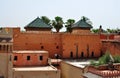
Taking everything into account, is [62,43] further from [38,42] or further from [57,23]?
[57,23]

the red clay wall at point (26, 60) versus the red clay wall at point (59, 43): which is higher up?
the red clay wall at point (59, 43)

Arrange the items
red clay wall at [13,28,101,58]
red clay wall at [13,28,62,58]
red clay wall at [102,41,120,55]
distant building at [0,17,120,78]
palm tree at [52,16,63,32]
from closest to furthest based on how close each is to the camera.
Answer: distant building at [0,17,120,78] → red clay wall at [102,41,120,55] → red clay wall at [13,28,62,58] → red clay wall at [13,28,101,58] → palm tree at [52,16,63,32]

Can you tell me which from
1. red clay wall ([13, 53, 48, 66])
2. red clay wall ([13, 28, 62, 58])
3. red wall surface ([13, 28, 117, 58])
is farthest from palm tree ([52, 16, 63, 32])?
red clay wall ([13, 53, 48, 66])

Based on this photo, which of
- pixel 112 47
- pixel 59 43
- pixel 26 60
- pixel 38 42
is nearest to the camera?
pixel 26 60

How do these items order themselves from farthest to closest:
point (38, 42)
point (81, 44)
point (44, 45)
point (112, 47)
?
point (81, 44) → point (44, 45) → point (38, 42) → point (112, 47)

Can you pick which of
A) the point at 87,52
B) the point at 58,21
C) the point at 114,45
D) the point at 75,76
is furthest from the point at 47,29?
the point at 58,21

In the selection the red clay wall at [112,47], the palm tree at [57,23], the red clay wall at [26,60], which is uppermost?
the palm tree at [57,23]

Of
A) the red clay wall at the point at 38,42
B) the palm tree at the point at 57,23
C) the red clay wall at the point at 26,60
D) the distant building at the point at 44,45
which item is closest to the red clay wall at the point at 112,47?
the distant building at the point at 44,45

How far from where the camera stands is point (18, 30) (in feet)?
86.4

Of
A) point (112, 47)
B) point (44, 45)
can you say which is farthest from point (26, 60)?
point (112, 47)

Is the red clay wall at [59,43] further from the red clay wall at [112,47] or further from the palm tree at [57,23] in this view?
the palm tree at [57,23]

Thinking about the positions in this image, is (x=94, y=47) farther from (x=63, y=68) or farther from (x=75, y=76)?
(x=75, y=76)

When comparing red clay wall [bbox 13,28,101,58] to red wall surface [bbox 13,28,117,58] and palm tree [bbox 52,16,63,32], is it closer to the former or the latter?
red wall surface [bbox 13,28,117,58]

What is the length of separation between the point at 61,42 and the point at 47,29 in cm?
251
